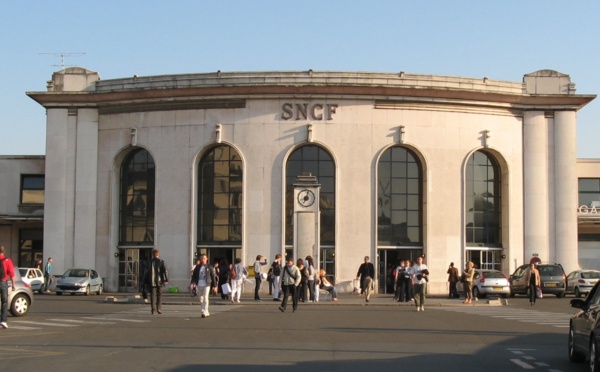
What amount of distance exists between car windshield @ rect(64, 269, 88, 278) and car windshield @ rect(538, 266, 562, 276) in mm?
21581

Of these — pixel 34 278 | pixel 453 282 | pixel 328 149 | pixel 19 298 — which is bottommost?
pixel 34 278

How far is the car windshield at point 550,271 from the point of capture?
139ft

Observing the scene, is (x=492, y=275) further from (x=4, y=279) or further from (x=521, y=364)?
(x=521, y=364)

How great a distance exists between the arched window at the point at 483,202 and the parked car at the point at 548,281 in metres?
5.71

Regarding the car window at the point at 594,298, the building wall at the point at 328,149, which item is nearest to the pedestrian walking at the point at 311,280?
the building wall at the point at 328,149

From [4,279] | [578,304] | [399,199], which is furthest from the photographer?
[399,199]

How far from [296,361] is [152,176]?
3453cm

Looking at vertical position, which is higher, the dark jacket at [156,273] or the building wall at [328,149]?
the building wall at [328,149]

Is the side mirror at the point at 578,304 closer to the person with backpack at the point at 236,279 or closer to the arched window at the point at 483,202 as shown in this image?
the person with backpack at the point at 236,279

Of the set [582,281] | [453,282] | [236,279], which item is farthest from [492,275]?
[236,279]

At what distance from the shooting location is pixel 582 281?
43156mm

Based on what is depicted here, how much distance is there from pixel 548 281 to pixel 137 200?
69.9 feet

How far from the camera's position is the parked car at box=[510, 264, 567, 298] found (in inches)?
1658

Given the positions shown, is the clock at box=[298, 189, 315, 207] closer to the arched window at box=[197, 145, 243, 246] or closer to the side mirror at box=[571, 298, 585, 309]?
the arched window at box=[197, 145, 243, 246]
